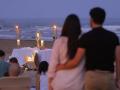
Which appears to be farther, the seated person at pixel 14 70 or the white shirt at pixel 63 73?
the seated person at pixel 14 70

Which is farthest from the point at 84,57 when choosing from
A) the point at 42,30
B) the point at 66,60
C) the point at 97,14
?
the point at 42,30

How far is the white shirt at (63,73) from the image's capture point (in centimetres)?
545

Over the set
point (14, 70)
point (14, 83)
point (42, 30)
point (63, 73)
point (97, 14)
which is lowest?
point (42, 30)

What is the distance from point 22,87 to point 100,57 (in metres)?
4.22

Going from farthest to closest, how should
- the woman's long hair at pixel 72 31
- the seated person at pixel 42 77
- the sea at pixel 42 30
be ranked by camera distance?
the sea at pixel 42 30 → the seated person at pixel 42 77 → the woman's long hair at pixel 72 31

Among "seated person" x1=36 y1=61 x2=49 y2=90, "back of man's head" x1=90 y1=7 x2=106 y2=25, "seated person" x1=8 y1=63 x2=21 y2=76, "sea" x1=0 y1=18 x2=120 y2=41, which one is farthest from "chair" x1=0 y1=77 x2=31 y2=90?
"sea" x1=0 y1=18 x2=120 y2=41

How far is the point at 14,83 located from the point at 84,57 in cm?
409

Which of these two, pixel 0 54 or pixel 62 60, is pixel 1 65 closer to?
pixel 0 54

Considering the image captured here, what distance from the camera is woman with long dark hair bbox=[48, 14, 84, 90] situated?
5.45 m

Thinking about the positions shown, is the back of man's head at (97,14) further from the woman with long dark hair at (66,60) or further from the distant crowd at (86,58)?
the woman with long dark hair at (66,60)

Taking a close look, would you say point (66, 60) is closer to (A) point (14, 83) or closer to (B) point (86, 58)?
(B) point (86, 58)

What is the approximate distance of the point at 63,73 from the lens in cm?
548

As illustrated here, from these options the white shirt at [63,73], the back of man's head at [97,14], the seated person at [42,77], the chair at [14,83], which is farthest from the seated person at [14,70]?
the back of man's head at [97,14]

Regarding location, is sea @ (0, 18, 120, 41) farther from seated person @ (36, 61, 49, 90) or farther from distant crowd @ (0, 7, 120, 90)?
distant crowd @ (0, 7, 120, 90)
